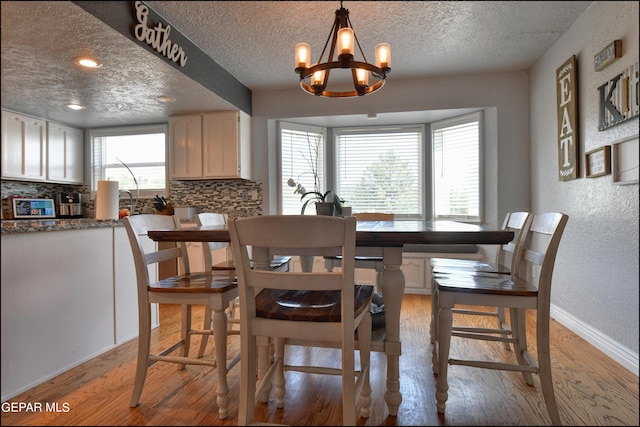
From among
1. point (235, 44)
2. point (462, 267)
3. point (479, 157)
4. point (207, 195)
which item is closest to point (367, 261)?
point (462, 267)

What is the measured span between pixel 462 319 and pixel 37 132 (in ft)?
14.0

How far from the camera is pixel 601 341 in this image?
1.90 metres

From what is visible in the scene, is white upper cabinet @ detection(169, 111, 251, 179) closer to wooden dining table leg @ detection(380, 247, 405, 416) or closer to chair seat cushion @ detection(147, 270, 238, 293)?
chair seat cushion @ detection(147, 270, 238, 293)

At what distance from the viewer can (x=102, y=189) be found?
6.87 ft

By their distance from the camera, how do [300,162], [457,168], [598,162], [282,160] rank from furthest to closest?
[300,162]
[282,160]
[457,168]
[598,162]

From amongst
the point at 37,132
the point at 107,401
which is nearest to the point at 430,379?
the point at 107,401

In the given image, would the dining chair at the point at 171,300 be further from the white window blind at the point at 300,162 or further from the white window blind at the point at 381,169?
the white window blind at the point at 381,169

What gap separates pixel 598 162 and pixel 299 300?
1818 mm

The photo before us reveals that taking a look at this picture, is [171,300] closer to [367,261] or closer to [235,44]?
[367,261]

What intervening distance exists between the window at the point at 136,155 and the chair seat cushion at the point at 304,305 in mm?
3266

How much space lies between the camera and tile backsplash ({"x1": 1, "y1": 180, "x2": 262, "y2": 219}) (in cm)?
386

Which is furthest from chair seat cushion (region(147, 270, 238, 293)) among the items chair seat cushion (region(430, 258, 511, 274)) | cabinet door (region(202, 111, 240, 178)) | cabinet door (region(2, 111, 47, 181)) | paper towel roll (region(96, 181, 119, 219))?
cabinet door (region(2, 111, 47, 181))

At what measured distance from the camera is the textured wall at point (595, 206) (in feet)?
4.39

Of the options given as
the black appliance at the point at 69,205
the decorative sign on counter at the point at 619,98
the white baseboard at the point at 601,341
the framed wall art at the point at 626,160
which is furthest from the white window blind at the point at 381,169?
the black appliance at the point at 69,205
